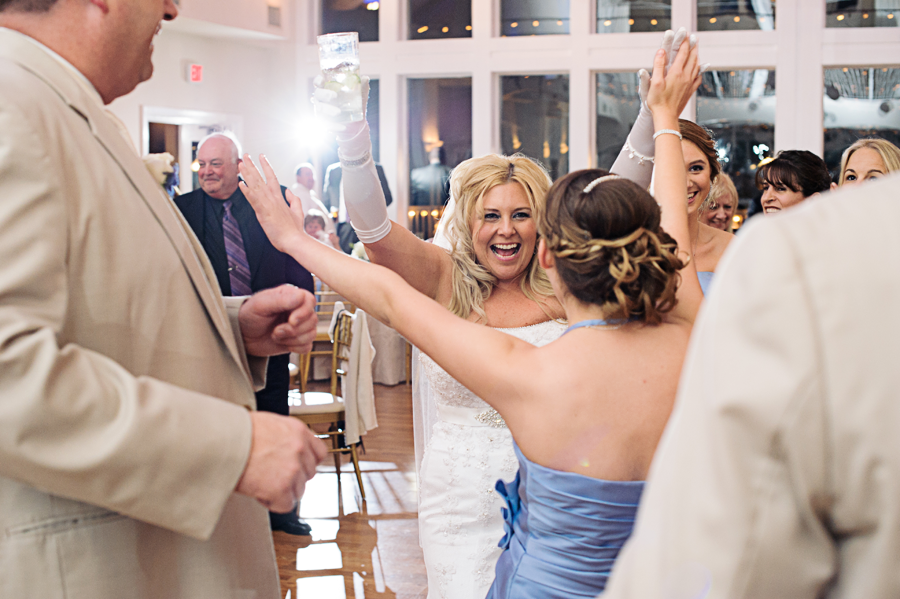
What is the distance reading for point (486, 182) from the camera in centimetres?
233

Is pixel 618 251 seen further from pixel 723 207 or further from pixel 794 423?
pixel 723 207

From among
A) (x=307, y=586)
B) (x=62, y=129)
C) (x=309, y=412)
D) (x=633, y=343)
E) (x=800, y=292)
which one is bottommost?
(x=307, y=586)

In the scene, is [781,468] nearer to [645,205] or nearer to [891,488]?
[891,488]

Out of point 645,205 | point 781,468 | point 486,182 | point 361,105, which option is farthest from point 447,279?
point 781,468

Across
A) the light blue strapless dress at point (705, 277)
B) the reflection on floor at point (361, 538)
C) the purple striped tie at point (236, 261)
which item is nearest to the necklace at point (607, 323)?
the light blue strapless dress at point (705, 277)

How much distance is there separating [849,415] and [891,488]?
0.19ft

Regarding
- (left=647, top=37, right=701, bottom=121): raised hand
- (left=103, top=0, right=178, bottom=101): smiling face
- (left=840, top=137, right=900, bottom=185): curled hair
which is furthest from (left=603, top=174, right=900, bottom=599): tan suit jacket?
(left=840, top=137, right=900, bottom=185): curled hair

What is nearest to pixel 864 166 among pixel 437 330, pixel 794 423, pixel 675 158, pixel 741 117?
pixel 675 158

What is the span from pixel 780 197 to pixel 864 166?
0.55m

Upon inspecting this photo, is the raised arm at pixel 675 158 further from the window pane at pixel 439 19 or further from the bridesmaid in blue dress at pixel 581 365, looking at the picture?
the window pane at pixel 439 19

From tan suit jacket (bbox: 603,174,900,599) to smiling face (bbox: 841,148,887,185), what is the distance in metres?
3.22

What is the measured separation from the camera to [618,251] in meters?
1.38

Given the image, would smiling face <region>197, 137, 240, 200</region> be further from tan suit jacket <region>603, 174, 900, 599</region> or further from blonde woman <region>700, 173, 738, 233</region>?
tan suit jacket <region>603, 174, 900, 599</region>

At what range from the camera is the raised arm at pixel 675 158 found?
5.28 ft
